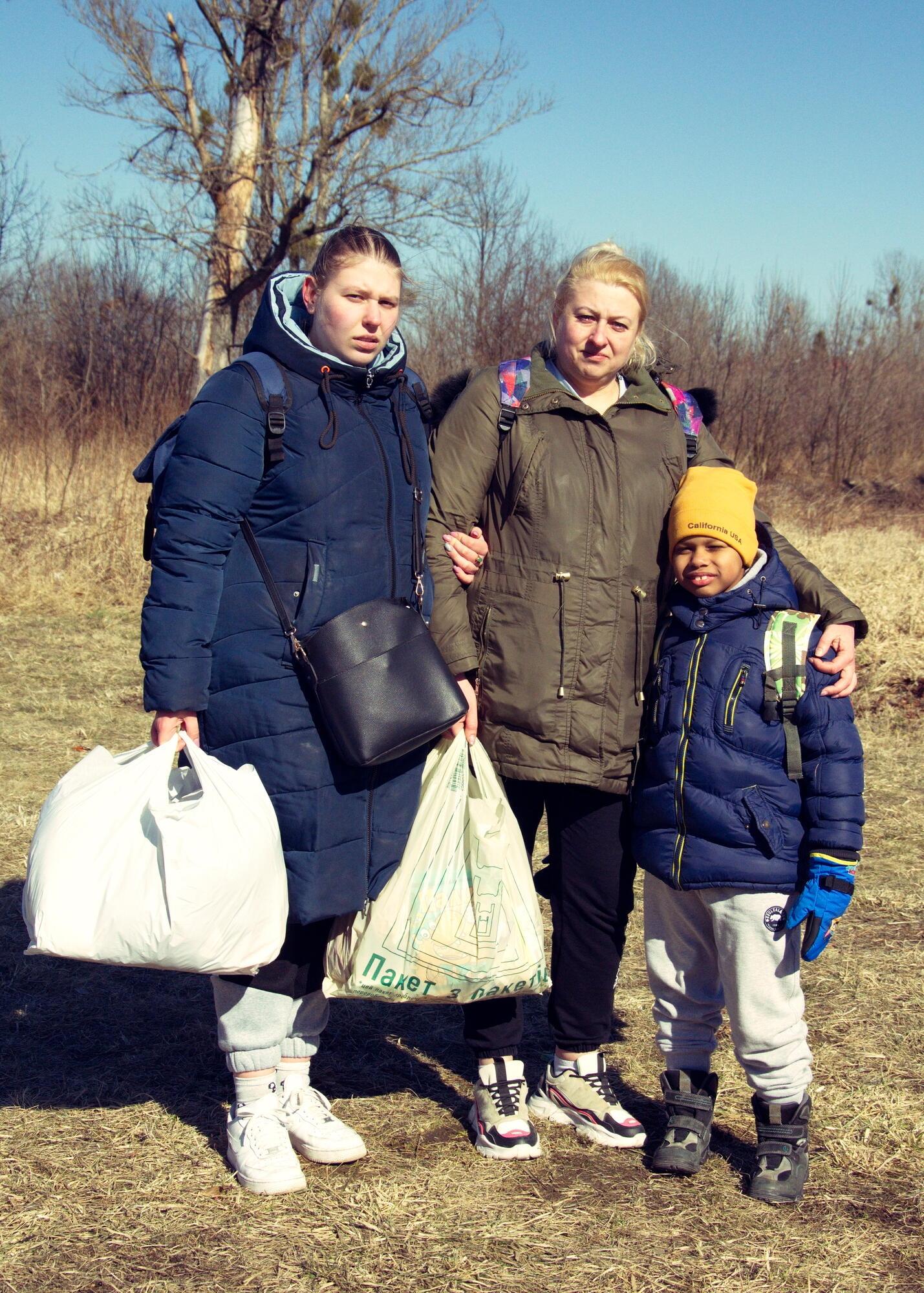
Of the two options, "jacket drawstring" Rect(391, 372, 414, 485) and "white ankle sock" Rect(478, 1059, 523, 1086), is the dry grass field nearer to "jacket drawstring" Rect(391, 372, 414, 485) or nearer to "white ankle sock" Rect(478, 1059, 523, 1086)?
"white ankle sock" Rect(478, 1059, 523, 1086)

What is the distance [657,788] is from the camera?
249 centimetres

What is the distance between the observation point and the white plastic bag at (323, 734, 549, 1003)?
7.94 feet

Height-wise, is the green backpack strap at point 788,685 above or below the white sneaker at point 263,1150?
above

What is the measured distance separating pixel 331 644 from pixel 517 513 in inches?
21.2

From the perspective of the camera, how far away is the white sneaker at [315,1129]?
2557 mm

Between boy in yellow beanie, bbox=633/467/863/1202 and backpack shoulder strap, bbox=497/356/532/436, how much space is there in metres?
0.40

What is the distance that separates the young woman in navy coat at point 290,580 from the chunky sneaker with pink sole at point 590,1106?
63 cm

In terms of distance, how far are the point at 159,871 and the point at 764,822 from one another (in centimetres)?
117

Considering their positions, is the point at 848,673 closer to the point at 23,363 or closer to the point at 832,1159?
the point at 832,1159

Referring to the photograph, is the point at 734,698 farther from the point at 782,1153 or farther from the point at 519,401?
the point at 782,1153

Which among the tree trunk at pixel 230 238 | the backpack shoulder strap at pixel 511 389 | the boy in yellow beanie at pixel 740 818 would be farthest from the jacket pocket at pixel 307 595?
the tree trunk at pixel 230 238

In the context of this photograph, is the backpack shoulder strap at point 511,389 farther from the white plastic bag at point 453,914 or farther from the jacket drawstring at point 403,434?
the white plastic bag at point 453,914

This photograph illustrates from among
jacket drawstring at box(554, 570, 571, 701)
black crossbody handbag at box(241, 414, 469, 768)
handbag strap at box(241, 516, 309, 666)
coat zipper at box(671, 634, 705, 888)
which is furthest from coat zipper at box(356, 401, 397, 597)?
coat zipper at box(671, 634, 705, 888)

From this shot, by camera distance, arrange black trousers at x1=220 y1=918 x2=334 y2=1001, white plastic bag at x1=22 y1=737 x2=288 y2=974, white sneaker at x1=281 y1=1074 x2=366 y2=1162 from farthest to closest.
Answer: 1. white sneaker at x1=281 y1=1074 x2=366 y2=1162
2. black trousers at x1=220 y1=918 x2=334 y2=1001
3. white plastic bag at x1=22 y1=737 x2=288 y2=974
